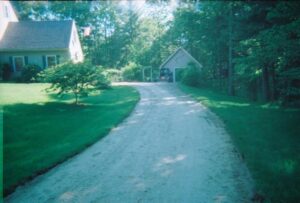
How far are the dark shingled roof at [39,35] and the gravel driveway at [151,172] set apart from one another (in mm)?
19364

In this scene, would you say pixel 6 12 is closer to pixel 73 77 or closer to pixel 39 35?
pixel 73 77

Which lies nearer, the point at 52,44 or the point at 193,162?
the point at 193,162

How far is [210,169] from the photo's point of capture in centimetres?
600

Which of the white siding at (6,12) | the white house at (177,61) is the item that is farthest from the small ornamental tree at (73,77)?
the white house at (177,61)

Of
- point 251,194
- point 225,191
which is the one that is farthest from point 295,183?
point 225,191

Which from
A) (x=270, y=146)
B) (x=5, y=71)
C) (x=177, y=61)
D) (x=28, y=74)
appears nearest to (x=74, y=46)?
(x=28, y=74)

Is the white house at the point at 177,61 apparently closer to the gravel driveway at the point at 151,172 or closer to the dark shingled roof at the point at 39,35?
the dark shingled roof at the point at 39,35

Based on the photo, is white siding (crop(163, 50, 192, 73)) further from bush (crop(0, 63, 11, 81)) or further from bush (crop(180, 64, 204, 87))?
bush (crop(0, 63, 11, 81))

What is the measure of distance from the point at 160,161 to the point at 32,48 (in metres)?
25.1

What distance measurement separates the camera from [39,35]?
27.6 metres

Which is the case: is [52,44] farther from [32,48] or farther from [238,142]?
[238,142]

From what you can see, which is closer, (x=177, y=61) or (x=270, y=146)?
(x=270, y=146)

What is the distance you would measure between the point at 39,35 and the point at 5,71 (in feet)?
16.7

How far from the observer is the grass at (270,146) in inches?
196
